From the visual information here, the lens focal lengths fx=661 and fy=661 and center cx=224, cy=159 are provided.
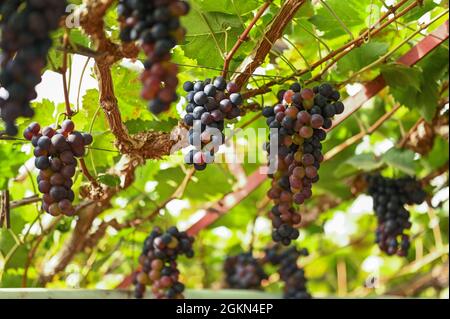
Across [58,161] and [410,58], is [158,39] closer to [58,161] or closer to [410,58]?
[58,161]

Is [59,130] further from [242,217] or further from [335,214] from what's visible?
[335,214]

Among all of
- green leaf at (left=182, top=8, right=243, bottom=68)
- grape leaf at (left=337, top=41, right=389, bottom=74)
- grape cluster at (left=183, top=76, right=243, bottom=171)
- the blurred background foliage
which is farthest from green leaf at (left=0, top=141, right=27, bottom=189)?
grape leaf at (left=337, top=41, right=389, bottom=74)

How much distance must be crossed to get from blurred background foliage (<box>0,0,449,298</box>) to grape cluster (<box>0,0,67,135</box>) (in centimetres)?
27

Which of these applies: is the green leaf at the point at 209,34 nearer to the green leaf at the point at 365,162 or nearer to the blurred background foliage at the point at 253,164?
the blurred background foliage at the point at 253,164

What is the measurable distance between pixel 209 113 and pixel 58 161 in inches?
9.6

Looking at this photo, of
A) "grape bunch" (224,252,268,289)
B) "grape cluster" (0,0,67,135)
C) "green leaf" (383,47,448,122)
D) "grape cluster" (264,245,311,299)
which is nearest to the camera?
"grape cluster" (0,0,67,135)

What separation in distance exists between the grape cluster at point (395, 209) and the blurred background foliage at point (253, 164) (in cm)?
5

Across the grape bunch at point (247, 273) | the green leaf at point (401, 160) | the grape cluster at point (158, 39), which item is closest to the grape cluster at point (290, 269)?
the grape bunch at point (247, 273)

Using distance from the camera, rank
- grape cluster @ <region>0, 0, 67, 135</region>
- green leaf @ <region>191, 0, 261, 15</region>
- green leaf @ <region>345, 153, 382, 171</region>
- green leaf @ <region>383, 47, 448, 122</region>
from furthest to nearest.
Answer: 1. green leaf @ <region>345, 153, 382, 171</region>
2. green leaf @ <region>383, 47, 448, 122</region>
3. green leaf @ <region>191, 0, 261, 15</region>
4. grape cluster @ <region>0, 0, 67, 135</region>

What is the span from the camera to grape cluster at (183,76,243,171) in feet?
3.40

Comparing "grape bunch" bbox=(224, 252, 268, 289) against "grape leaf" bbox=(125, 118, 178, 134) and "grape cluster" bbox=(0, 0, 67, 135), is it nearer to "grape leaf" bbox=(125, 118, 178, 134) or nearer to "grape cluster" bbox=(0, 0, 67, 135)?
"grape leaf" bbox=(125, 118, 178, 134)

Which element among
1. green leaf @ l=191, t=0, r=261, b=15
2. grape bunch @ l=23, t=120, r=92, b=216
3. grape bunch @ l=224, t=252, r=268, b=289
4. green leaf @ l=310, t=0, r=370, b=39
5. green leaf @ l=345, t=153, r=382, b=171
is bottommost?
grape bunch @ l=23, t=120, r=92, b=216

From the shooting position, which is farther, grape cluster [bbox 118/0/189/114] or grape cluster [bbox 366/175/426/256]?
grape cluster [bbox 366/175/426/256]
